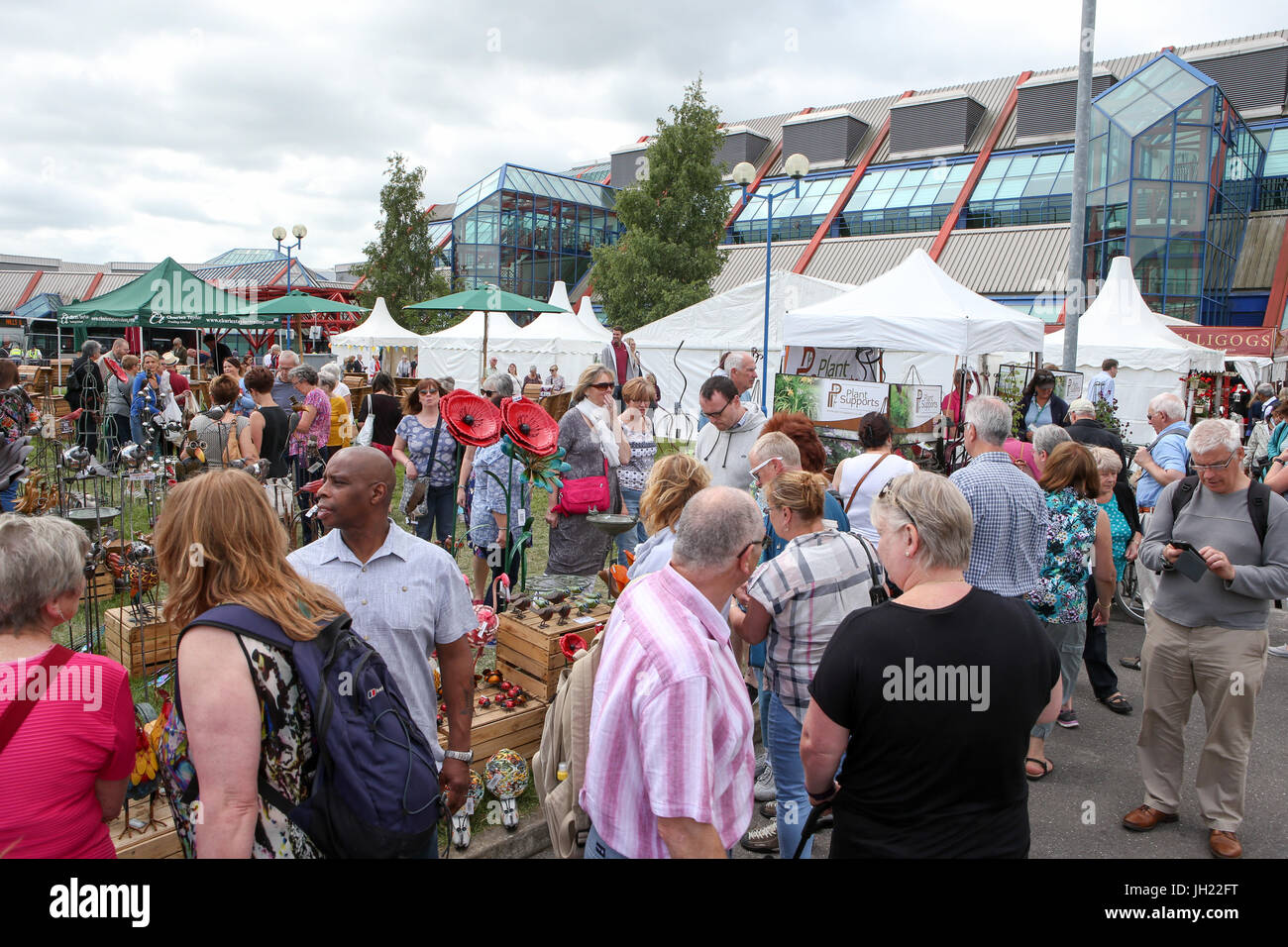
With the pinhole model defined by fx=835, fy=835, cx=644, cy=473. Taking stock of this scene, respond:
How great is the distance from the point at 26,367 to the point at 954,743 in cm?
1889

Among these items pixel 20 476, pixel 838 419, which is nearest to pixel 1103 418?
pixel 838 419

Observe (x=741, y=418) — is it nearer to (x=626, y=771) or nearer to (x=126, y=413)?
(x=626, y=771)

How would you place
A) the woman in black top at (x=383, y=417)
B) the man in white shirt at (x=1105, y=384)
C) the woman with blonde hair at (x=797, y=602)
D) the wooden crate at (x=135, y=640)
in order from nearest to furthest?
the woman with blonde hair at (x=797, y=602) → the wooden crate at (x=135, y=640) → the woman in black top at (x=383, y=417) → the man in white shirt at (x=1105, y=384)

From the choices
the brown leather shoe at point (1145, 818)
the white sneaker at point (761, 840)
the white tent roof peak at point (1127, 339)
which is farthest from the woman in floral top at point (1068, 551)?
the white tent roof peak at point (1127, 339)

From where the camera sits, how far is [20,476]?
5.71 m

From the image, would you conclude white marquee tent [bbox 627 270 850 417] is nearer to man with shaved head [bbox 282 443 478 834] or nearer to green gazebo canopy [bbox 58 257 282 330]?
green gazebo canopy [bbox 58 257 282 330]

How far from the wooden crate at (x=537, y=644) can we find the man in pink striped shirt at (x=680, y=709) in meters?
1.91

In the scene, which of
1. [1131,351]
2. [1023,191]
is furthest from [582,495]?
[1023,191]

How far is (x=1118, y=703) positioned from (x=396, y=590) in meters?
4.48

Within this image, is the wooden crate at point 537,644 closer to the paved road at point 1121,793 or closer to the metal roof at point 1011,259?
the paved road at point 1121,793

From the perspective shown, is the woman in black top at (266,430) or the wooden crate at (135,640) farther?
the woman in black top at (266,430)

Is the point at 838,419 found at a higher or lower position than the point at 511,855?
higher

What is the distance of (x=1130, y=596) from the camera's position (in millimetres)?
6840

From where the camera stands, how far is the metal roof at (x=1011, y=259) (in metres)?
25.5
